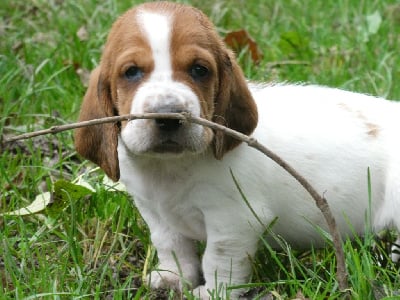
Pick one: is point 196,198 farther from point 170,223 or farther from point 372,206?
point 372,206

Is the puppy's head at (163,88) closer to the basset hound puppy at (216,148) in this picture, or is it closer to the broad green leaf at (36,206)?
the basset hound puppy at (216,148)

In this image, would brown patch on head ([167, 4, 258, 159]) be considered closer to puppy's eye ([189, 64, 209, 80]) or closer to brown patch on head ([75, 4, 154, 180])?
puppy's eye ([189, 64, 209, 80])

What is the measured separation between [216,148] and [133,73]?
1.80 ft

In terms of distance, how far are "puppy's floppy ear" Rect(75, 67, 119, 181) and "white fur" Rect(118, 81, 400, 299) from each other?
11 cm

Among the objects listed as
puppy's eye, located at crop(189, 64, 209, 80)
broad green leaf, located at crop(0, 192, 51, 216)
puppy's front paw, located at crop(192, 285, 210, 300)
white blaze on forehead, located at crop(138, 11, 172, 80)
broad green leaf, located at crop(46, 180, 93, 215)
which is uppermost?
white blaze on forehead, located at crop(138, 11, 172, 80)

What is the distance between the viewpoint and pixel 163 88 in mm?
4281

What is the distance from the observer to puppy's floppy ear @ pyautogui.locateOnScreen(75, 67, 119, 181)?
15.5ft

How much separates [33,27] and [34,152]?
2581 mm

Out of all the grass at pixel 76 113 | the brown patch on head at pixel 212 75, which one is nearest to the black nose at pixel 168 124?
the brown patch on head at pixel 212 75

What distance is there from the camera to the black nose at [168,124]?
4234 millimetres

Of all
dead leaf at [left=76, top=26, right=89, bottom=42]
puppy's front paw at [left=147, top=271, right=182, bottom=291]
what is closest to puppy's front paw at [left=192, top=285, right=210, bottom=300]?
puppy's front paw at [left=147, top=271, right=182, bottom=291]

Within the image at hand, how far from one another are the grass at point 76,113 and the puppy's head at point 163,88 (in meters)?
0.65

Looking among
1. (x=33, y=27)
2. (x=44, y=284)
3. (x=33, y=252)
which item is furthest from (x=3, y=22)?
(x=44, y=284)

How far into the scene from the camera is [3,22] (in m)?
8.80
